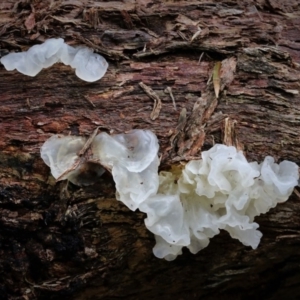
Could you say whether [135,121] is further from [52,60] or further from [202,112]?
[52,60]

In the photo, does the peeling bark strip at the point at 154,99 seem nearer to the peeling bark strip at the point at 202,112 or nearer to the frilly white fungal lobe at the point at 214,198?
the peeling bark strip at the point at 202,112

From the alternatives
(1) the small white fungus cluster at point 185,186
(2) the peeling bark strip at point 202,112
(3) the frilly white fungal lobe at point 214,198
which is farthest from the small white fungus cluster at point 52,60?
(3) the frilly white fungal lobe at point 214,198

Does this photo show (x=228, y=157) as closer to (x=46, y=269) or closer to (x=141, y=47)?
(x=141, y=47)

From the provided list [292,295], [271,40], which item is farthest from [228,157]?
[292,295]

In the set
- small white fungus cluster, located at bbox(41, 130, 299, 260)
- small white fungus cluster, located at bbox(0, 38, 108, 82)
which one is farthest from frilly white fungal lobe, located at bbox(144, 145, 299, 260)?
small white fungus cluster, located at bbox(0, 38, 108, 82)

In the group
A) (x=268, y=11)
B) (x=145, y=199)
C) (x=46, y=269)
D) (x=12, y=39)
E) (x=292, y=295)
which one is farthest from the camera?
(x=292, y=295)

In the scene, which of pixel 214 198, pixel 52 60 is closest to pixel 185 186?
pixel 214 198
